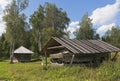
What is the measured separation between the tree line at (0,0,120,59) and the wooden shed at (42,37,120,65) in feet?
88.3

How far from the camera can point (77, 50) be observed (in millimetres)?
25031

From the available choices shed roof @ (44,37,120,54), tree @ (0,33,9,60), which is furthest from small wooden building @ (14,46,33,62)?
shed roof @ (44,37,120,54)

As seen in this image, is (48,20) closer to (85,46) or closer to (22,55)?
(22,55)

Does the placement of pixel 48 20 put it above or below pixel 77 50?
above

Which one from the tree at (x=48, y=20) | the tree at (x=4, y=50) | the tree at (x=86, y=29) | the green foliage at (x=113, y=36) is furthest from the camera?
the green foliage at (x=113, y=36)

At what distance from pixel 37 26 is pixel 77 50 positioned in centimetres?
5170

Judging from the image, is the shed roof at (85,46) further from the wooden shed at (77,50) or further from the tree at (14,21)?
the tree at (14,21)

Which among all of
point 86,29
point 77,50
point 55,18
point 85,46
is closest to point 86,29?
point 86,29

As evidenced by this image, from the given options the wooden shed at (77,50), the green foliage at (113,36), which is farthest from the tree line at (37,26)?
the wooden shed at (77,50)

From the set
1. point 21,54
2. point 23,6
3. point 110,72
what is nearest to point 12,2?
point 23,6

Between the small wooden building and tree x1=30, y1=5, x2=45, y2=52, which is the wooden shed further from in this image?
tree x1=30, y1=5, x2=45, y2=52

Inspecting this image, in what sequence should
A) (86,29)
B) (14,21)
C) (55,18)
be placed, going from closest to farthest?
(14,21)
(55,18)
(86,29)

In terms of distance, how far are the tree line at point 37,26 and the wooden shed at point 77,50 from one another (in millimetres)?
26899

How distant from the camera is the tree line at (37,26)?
184ft
